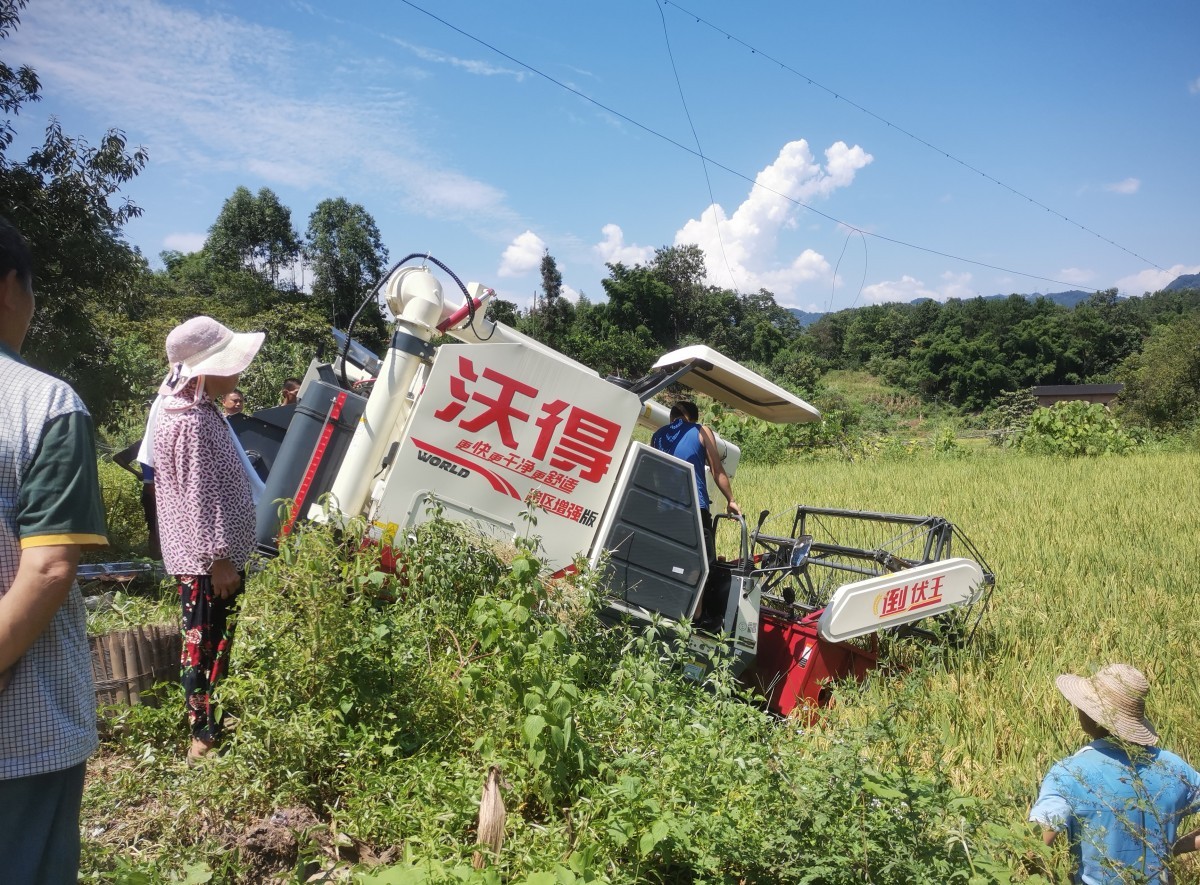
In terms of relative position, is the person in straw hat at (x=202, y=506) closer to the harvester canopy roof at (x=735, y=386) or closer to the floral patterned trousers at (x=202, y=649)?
the floral patterned trousers at (x=202, y=649)

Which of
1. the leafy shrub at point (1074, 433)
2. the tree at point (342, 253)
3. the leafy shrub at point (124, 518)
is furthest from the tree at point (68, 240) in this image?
the tree at point (342, 253)

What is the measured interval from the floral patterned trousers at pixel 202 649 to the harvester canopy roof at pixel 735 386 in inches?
105

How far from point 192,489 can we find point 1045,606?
6.54 m

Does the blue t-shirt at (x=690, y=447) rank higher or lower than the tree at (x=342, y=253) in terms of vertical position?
lower

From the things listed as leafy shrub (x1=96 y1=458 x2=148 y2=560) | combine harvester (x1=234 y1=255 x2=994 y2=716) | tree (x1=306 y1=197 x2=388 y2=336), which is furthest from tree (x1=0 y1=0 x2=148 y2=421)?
tree (x1=306 y1=197 x2=388 y2=336)

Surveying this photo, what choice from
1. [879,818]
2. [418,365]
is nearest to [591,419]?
[418,365]

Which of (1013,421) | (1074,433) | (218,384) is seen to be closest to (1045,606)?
(218,384)

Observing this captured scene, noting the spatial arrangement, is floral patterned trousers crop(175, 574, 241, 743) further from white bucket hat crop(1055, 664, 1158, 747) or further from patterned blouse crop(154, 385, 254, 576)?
white bucket hat crop(1055, 664, 1158, 747)

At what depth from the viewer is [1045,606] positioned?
22.3 ft

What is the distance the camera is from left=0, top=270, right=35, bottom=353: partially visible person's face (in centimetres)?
182

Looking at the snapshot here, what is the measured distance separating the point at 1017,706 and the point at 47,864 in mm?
4958

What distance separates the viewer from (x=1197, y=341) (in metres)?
35.3

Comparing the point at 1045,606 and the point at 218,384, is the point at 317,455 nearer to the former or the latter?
the point at 218,384

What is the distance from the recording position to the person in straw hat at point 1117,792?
2.70 metres
